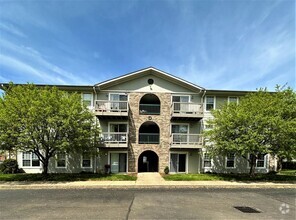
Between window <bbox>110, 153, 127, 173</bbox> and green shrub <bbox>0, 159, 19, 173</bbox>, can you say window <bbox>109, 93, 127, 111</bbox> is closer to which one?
window <bbox>110, 153, 127, 173</bbox>

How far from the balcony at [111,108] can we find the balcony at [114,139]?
67.2 inches

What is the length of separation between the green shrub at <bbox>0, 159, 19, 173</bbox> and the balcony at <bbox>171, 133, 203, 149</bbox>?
14.2 meters

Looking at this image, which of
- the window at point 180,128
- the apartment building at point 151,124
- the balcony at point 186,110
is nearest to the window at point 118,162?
the apartment building at point 151,124

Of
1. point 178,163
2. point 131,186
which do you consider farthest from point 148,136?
point 131,186

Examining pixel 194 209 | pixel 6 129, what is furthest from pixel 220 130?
pixel 6 129

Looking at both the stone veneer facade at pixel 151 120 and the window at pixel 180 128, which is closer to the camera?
the stone veneer facade at pixel 151 120

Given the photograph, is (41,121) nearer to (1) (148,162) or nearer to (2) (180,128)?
(1) (148,162)

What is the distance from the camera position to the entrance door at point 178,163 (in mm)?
18031

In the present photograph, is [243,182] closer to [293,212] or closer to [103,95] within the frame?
[293,212]

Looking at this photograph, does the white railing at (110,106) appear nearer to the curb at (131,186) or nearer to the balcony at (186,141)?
the balcony at (186,141)

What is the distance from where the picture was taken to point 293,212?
26.1ft

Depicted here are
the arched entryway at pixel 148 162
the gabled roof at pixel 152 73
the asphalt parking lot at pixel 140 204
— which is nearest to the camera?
the asphalt parking lot at pixel 140 204

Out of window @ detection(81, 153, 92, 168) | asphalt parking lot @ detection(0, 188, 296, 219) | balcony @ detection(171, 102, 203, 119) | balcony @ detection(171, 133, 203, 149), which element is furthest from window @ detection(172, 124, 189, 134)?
window @ detection(81, 153, 92, 168)

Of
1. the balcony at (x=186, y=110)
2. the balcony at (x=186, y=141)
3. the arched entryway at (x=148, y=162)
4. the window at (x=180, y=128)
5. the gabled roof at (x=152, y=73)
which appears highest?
the gabled roof at (x=152, y=73)
